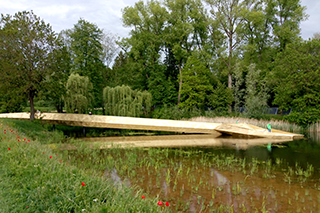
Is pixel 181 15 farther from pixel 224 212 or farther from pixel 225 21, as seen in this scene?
pixel 224 212

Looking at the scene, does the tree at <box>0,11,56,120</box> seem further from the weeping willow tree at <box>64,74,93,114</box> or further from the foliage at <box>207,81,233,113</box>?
the foliage at <box>207,81,233,113</box>

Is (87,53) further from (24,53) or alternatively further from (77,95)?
(24,53)

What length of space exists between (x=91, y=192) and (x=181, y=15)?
103 ft

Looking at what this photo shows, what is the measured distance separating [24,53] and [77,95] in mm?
7405

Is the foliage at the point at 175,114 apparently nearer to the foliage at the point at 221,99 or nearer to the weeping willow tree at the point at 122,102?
the foliage at the point at 221,99

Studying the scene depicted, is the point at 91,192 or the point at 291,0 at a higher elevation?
the point at 291,0

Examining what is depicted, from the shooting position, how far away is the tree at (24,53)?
1319cm

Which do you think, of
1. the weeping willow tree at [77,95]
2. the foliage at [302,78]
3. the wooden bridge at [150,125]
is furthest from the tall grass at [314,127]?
the weeping willow tree at [77,95]

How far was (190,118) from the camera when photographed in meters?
25.4

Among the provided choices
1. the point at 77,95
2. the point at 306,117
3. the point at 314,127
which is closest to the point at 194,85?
the point at 306,117

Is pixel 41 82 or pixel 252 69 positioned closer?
pixel 41 82

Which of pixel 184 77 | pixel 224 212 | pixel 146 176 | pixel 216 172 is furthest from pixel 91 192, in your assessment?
Result: pixel 184 77

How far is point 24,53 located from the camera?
13.8 meters

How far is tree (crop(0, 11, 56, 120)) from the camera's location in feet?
43.3
